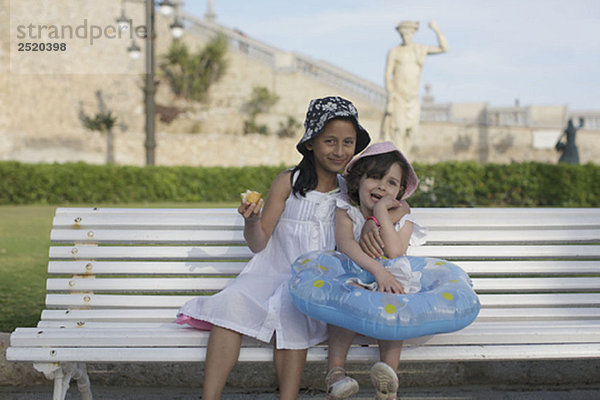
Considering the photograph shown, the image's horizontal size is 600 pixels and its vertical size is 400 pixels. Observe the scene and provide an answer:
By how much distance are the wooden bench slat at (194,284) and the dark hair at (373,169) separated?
636 mm

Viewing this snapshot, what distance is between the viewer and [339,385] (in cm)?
223

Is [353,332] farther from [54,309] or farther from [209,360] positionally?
[54,309]

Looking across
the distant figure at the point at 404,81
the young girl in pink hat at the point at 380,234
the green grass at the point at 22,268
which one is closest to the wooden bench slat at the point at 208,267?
the young girl in pink hat at the point at 380,234

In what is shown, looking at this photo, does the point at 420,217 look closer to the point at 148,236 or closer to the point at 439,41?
the point at 148,236

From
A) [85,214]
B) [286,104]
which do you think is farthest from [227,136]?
[85,214]

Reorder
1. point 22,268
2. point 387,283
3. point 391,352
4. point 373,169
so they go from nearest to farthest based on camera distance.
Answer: point 391,352 < point 387,283 < point 373,169 < point 22,268

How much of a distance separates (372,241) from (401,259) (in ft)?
0.45

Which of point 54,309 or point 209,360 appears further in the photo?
point 54,309

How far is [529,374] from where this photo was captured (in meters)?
3.07

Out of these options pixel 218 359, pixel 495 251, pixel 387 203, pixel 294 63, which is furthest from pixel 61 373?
pixel 294 63

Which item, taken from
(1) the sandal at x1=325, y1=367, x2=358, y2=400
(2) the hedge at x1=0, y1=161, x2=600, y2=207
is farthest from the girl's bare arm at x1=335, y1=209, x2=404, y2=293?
(2) the hedge at x1=0, y1=161, x2=600, y2=207

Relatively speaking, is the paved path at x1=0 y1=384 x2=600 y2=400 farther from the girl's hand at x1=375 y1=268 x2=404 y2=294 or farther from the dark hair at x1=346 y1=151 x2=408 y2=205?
the dark hair at x1=346 y1=151 x2=408 y2=205

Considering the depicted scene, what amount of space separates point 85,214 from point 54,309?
45 centimetres

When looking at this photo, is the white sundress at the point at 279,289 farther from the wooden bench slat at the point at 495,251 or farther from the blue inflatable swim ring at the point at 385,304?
the wooden bench slat at the point at 495,251
